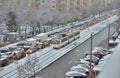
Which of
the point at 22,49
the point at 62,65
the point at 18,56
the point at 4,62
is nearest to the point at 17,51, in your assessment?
the point at 18,56

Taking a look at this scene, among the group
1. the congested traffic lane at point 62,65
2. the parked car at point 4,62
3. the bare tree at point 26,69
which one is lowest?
the congested traffic lane at point 62,65

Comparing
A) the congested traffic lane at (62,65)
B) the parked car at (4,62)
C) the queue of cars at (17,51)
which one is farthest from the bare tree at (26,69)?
the queue of cars at (17,51)

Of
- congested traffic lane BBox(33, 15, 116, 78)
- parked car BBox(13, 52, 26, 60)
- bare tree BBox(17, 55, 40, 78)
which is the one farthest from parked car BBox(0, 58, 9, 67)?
bare tree BBox(17, 55, 40, 78)

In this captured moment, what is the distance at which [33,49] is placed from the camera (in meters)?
20.0

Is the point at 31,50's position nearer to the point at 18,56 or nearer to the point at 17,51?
the point at 17,51

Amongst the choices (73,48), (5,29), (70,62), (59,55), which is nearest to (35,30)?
(5,29)

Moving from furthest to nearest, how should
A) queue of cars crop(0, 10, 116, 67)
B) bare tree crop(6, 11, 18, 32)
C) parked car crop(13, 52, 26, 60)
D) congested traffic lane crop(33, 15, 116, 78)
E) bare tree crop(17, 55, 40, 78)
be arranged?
bare tree crop(6, 11, 18, 32) < parked car crop(13, 52, 26, 60) < queue of cars crop(0, 10, 116, 67) < congested traffic lane crop(33, 15, 116, 78) < bare tree crop(17, 55, 40, 78)

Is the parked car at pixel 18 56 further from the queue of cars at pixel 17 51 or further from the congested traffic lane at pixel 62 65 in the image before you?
the congested traffic lane at pixel 62 65

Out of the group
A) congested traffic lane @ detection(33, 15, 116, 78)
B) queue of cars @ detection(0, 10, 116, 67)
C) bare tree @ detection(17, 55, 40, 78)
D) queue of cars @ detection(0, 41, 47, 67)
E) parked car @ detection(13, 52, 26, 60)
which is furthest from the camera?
parked car @ detection(13, 52, 26, 60)

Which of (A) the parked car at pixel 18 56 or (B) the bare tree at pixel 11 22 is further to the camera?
(B) the bare tree at pixel 11 22

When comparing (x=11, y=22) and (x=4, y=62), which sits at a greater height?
(x=11, y=22)

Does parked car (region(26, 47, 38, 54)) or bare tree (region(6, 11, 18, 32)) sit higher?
bare tree (region(6, 11, 18, 32))

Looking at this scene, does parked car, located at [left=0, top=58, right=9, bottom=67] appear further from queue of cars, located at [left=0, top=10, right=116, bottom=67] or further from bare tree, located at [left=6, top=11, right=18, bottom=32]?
bare tree, located at [left=6, top=11, right=18, bottom=32]

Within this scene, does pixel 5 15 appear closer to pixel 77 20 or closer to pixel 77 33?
pixel 77 33
